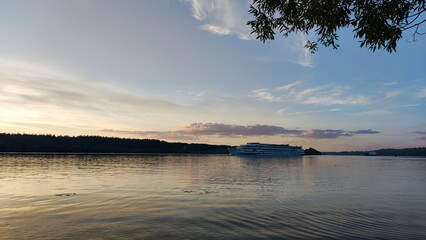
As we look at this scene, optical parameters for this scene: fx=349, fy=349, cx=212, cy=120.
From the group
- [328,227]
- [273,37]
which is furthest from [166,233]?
[273,37]

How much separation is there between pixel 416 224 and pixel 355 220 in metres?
3.56

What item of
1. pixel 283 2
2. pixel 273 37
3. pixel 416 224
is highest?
pixel 283 2

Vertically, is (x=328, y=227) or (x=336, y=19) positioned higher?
(x=336, y=19)

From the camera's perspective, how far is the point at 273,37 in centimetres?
1093

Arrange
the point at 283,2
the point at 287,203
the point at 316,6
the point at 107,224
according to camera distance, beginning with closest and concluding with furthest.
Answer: the point at 316,6 → the point at 283,2 → the point at 107,224 → the point at 287,203

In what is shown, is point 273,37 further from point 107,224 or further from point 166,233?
point 107,224

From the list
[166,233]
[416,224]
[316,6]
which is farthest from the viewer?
[416,224]

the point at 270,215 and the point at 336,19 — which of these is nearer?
the point at 336,19

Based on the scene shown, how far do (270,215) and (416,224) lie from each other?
890cm

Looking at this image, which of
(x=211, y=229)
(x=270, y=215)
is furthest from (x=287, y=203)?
(x=211, y=229)

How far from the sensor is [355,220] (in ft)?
72.9

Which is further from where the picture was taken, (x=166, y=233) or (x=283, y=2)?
(x=166, y=233)

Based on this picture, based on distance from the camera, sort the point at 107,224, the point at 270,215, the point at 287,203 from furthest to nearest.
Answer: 1. the point at 287,203
2. the point at 270,215
3. the point at 107,224

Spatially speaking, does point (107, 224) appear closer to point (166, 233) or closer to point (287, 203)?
point (166, 233)
